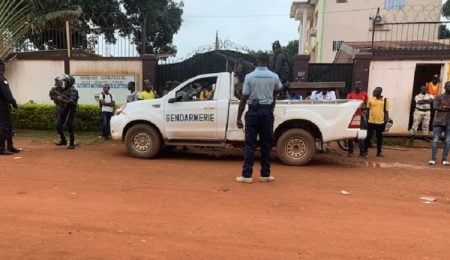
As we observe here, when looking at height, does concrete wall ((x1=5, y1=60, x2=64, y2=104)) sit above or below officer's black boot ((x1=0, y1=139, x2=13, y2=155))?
above

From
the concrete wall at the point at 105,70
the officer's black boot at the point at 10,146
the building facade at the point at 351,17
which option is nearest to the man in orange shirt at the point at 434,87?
the concrete wall at the point at 105,70

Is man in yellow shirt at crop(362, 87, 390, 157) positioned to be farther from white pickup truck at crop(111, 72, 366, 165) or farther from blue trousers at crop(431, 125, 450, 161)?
white pickup truck at crop(111, 72, 366, 165)

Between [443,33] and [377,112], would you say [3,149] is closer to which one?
[377,112]

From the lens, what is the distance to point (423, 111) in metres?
11.4

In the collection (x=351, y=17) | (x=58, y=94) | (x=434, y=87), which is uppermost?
(x=351, y=17)

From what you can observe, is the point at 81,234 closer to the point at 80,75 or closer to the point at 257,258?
the point at 257,258

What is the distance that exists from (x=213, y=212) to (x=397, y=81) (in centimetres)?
910

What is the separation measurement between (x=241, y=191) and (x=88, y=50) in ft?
39.1

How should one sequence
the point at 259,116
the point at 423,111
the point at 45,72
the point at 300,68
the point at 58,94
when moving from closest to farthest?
the point at 259,116, the point at 58,94, the point at 423,111, the point at 300,68, the point at 45,72

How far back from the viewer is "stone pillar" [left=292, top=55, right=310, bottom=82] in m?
12.6

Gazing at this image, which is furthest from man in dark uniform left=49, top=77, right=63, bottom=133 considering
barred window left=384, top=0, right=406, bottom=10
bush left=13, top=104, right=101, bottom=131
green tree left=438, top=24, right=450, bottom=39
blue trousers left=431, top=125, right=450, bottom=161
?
barred window left=384, top=0, right=406, bottom=10

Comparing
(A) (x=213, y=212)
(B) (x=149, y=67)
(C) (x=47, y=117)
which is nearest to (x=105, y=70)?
(B) (x=149, y=67)

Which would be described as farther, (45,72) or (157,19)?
(157,19)

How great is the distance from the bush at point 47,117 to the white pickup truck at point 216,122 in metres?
3.80
